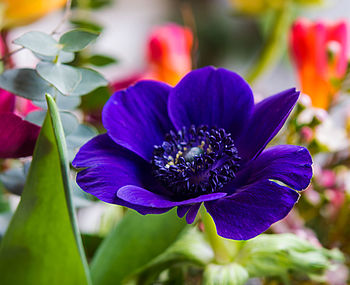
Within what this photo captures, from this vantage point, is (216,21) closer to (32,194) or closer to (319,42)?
(319,42)

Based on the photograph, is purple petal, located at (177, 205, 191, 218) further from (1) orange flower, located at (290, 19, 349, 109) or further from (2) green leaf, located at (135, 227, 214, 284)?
(1) orange flower, located at (290, 19, 349, 109)

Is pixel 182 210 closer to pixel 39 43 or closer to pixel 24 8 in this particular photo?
pixel 39 43

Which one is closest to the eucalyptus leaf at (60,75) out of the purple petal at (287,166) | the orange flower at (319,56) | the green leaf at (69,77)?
the green leaf at (69,77)

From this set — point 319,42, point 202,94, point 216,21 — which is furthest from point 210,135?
point 216,21

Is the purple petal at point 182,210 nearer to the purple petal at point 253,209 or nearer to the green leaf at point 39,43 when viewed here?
the purple petal at point 253,209

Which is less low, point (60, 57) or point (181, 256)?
point (60, 57)

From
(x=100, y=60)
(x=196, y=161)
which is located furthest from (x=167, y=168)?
(x=100, y=60)

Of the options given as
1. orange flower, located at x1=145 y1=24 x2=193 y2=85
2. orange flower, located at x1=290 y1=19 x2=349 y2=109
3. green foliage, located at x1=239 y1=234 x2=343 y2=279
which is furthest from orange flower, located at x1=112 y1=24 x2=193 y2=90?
green foliage, located at x1=239 y1=234 x2=343 y2=279
